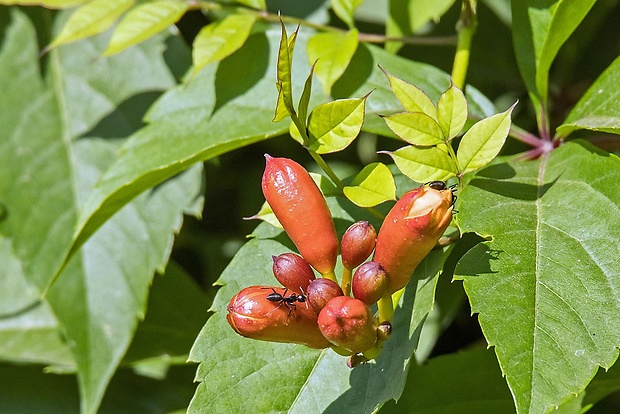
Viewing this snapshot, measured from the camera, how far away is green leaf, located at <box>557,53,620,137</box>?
130 centimetres

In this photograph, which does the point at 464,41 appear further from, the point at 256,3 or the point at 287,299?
the point at 287,299

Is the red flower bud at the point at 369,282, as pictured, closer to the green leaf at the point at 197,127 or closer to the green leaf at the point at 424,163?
the green leaf at the point at 424,163

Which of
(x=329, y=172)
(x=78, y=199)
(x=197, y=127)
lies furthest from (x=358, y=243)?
(x=78, y=199)

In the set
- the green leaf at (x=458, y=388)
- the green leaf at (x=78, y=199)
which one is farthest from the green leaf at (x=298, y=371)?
the green leaf at (x=78, y=199)

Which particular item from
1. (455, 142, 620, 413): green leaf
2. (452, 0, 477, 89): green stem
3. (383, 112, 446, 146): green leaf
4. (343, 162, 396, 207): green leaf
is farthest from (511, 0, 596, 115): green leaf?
(343, 162, 396, 207): green leaf

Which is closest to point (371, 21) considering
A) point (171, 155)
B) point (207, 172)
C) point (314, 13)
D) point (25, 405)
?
point (314, 13)

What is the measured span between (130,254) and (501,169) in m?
1.08

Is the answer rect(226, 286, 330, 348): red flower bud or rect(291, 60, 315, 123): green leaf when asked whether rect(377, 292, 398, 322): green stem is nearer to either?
rect(226, 286, 330, 348): red flower bud

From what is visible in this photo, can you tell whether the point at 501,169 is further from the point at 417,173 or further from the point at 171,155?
the point at 171,155

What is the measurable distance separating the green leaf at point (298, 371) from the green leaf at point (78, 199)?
74 centimetres

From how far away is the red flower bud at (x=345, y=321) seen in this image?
99 cm

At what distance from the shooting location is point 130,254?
6.50ft

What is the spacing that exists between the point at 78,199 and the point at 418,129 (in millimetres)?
1237

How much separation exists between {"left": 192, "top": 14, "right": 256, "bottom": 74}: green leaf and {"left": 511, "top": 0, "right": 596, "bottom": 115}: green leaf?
61 cm
